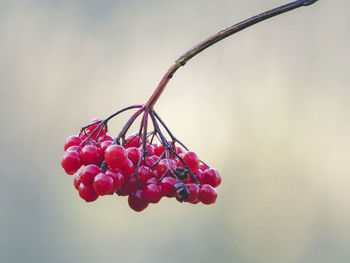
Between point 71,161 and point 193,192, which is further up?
point 71,161

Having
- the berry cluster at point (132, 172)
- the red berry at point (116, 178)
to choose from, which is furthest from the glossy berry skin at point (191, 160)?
the red berry at point (116, 178)

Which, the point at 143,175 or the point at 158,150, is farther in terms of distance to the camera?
the point at 158,150

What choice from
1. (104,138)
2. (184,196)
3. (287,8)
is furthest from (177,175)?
(287,8)

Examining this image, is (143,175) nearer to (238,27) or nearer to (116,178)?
(116,178)

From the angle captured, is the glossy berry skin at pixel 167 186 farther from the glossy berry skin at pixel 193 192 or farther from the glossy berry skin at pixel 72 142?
the glossy berry skin at pixel 72 142

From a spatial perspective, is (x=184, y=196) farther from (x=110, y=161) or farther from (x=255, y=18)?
(x=255, y=18)

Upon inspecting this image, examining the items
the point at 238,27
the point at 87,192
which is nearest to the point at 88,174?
the point at 87,192
